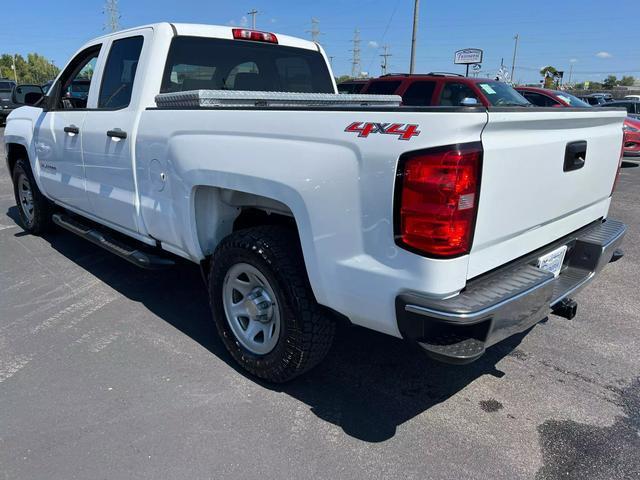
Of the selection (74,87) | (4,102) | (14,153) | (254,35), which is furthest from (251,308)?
(4,102)

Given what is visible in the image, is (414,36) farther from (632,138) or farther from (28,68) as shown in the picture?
(28,68)

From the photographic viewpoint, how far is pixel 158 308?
4.13 m

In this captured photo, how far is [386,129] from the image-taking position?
2145 mm

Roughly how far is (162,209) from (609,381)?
3.08m

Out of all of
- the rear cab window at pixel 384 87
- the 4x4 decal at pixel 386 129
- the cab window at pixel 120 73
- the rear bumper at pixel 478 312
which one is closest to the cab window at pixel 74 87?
the cab window at pixel 120 73

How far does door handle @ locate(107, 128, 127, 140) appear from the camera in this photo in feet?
11.9

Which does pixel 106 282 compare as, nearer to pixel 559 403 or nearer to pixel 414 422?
pixel 414 422

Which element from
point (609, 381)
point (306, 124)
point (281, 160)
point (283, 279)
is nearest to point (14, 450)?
point (283, 279)

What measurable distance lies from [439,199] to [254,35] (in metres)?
2.87

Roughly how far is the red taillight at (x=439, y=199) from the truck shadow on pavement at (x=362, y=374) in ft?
2.50

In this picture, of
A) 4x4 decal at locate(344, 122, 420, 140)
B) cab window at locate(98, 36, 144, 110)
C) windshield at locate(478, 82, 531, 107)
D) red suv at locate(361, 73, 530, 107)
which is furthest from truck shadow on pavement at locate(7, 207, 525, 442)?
windshield at locate(478, 82, 531, 107)

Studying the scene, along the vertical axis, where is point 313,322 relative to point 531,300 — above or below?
below

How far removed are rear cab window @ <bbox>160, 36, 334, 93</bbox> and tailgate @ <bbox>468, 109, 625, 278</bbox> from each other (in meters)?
2.50

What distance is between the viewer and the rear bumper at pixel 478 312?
6.98ft
